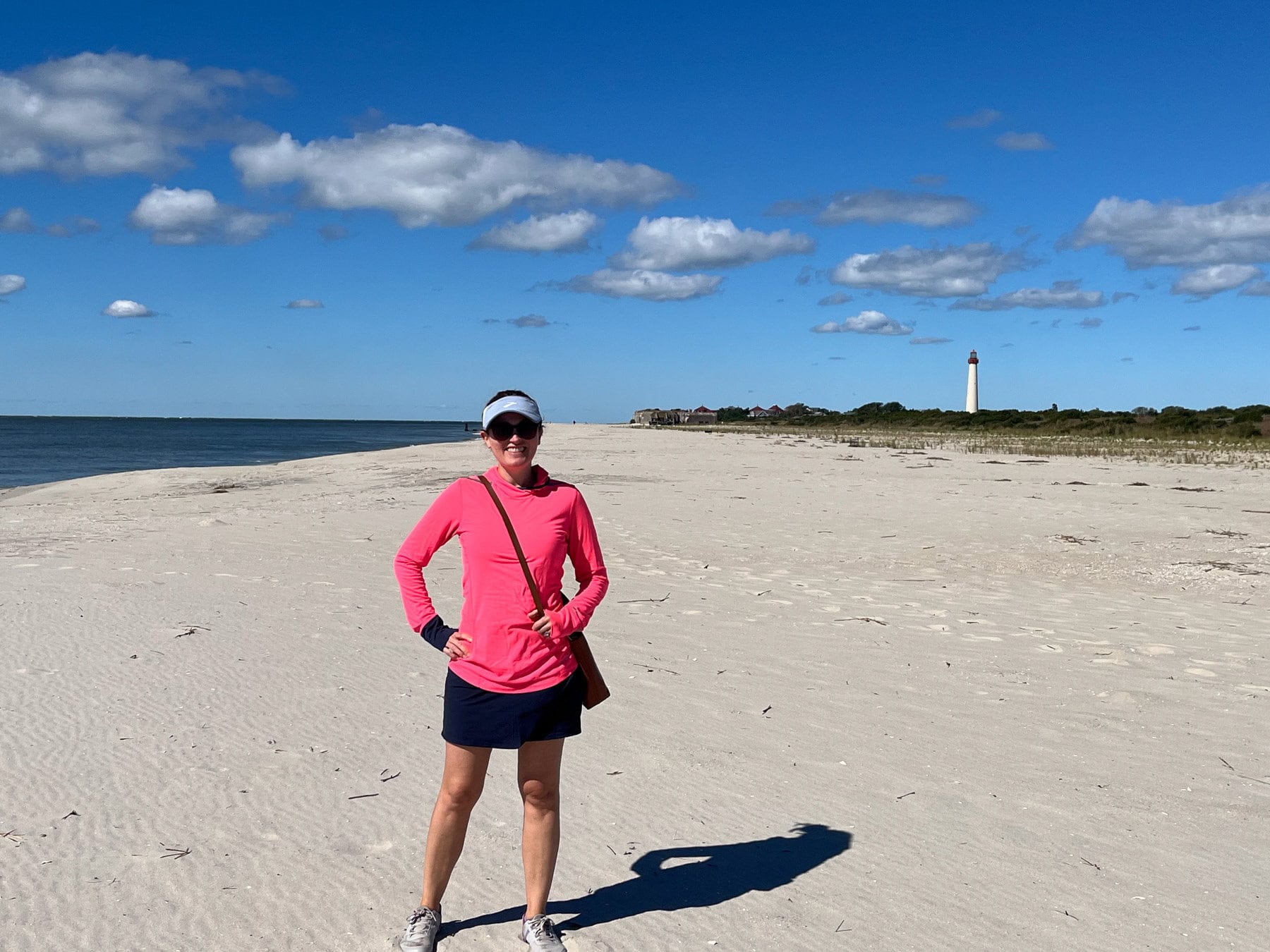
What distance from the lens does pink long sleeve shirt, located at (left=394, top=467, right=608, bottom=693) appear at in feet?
10.0

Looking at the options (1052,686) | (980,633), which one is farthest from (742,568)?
(1052,686)

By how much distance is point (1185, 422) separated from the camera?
47812 mm

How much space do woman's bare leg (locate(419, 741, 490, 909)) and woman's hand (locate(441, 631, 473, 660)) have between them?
0.30 metres

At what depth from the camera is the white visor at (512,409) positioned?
3129 millimetres

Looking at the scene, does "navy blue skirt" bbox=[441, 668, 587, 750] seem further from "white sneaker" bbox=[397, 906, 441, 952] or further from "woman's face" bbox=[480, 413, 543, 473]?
"woman's face" bbox=[480, 413, 543, 473]

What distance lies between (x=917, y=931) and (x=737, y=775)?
1493 millimetres

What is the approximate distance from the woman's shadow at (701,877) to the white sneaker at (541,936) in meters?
0.18

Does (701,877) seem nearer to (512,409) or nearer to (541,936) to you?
(541,936)

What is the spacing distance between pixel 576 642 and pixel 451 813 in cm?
69

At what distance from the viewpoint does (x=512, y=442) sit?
3119 millimetres

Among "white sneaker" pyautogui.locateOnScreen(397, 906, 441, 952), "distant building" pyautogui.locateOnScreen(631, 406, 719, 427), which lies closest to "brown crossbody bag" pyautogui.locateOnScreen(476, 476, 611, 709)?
"white sneaker" pyautogui.locateOnScreen(397, 906, 441, 952)

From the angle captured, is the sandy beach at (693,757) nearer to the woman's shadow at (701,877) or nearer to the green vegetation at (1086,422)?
the woman's shadow at (701,877)

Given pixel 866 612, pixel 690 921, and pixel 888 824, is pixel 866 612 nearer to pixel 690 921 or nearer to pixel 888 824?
pixel 888 824

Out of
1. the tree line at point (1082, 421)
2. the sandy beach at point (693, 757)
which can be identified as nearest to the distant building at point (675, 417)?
the tree line at point (1082, 421)
